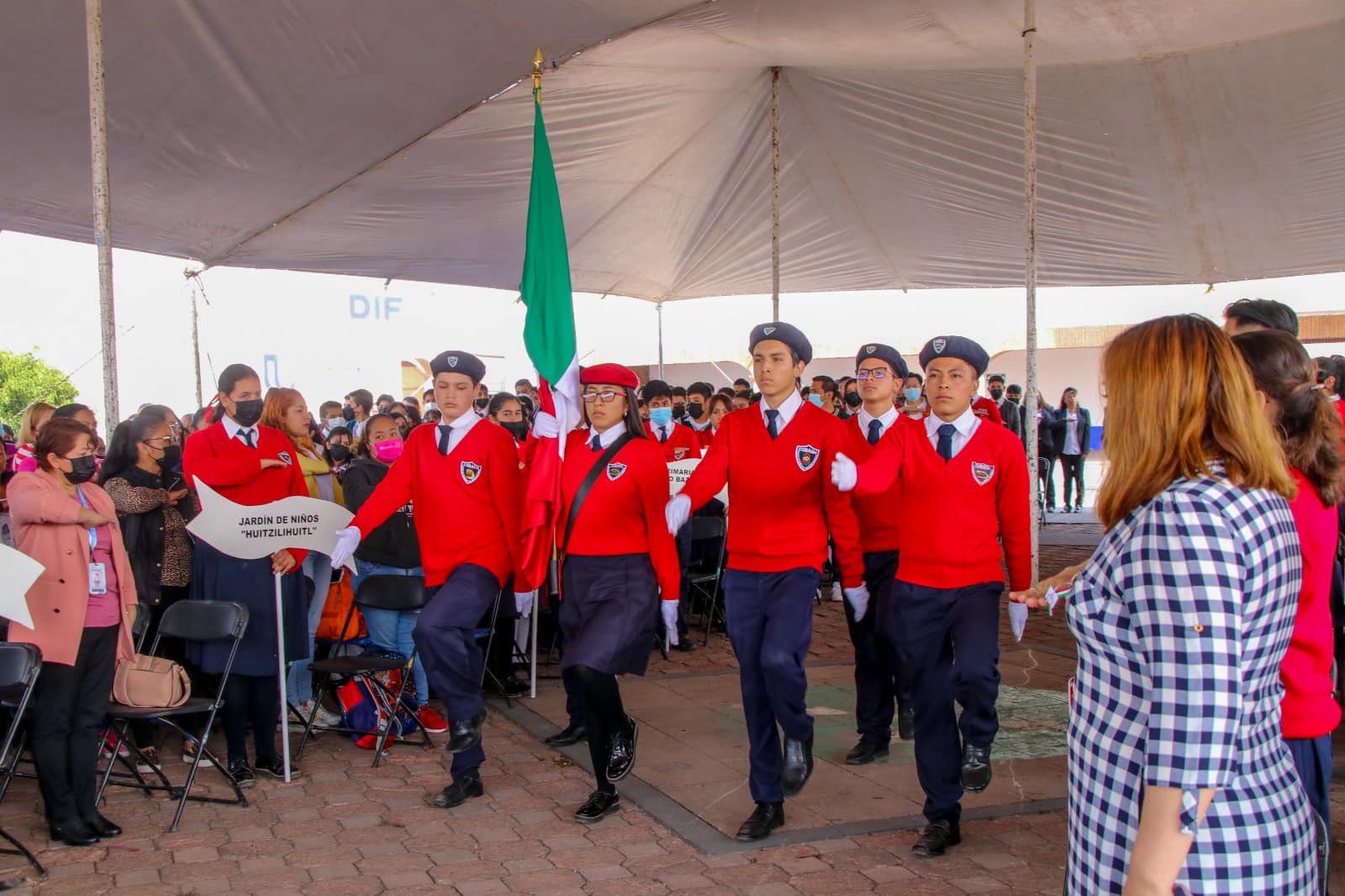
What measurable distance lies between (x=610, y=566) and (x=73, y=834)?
2443 mm

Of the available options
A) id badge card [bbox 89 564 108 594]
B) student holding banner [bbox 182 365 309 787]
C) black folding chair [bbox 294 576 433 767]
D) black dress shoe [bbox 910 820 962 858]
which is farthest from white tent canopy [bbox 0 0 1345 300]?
black dress shoe [bbox 910 820 962 858]

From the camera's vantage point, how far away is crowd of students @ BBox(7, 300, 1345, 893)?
1847 millimetres

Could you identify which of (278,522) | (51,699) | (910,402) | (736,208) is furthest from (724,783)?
(736,208)

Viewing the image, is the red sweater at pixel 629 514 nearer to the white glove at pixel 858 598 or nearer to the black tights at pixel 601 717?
the black tights at pixel 601 717

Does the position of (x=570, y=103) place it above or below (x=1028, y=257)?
above

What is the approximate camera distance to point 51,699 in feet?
15.4

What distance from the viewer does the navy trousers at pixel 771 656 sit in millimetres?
4652

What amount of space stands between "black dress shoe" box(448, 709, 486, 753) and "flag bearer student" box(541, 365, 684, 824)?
21.5 inches

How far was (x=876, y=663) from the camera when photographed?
18.8 feet

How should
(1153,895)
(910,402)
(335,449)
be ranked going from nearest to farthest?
(1153,895), (910,402), (335,449)

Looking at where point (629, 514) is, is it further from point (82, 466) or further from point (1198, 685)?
point (1198, 685)

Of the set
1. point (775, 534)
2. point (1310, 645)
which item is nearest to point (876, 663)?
point (775, 534)

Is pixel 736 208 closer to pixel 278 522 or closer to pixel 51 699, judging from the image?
pixel 278 522

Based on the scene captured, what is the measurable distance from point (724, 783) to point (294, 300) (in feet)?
30.9
